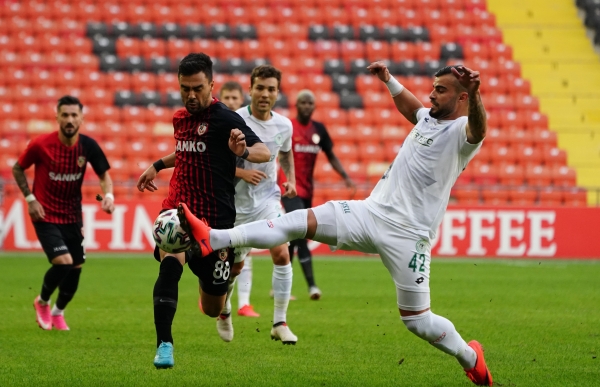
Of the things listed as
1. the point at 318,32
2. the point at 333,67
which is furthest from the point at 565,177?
the point at 318,32

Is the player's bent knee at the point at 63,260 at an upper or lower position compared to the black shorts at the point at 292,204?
lower

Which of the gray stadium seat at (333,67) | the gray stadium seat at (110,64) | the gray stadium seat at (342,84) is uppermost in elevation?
the gray stadium seat at (110,64)

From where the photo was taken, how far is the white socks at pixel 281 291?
8.14 meters

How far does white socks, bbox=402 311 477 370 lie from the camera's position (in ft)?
19.7

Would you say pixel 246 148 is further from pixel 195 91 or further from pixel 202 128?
Answer: pixel 195 91

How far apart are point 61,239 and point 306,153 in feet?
13.6

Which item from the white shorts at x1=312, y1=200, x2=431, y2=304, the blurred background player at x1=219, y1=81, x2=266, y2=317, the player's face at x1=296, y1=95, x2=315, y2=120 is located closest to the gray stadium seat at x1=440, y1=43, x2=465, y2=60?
the player's face at x1=296, y1=95, x2=315, y2=120

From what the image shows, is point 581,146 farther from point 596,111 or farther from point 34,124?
point 34,124

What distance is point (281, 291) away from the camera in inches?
328

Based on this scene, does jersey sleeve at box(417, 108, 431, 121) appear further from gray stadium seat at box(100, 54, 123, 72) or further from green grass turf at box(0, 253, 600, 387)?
gray stadium seat at box(100, 54, 123, 72)

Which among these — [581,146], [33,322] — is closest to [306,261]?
[33,322]

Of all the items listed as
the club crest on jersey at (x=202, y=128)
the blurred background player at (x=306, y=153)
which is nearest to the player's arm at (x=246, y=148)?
the club crest on jersey at (x=202, y=128)

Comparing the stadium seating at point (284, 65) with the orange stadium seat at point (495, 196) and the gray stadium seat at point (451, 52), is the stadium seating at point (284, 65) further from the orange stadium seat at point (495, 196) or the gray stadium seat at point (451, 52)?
the orange stadium seat at point (495, 196)

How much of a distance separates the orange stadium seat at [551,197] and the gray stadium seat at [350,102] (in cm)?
604
